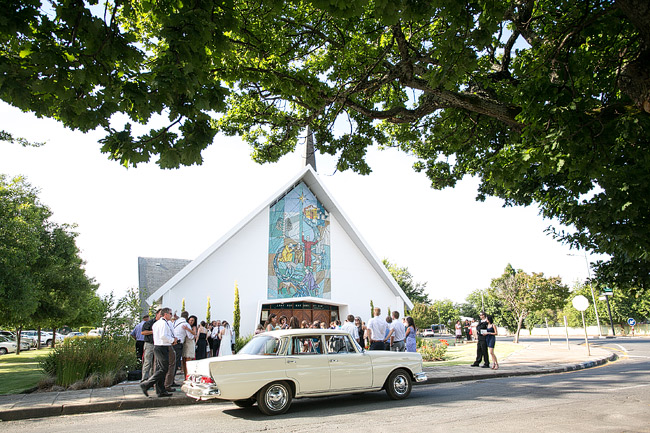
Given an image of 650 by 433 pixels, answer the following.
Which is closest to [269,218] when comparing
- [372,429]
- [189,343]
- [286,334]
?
[189,343]

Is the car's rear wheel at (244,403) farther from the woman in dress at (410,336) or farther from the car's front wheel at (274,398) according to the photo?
the woman in dress at (410,336)

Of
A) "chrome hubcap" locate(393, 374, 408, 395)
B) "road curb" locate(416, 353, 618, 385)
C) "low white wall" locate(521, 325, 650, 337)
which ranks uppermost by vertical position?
"chrome hubcap" locate(393, 374, 408, 395)

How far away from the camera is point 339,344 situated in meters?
8.54

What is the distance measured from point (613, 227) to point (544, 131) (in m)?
2.62

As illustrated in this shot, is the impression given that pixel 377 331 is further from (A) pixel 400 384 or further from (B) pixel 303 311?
(B) pixel 303 311

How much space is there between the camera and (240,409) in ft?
26.4

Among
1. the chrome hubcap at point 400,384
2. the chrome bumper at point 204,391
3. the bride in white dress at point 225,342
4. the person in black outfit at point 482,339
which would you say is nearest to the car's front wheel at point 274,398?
the chrome bumper at point 204,391

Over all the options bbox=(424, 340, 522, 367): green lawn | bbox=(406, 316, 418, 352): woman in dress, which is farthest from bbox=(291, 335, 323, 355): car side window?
bbox=(424, 340, 522, 367): green lawn

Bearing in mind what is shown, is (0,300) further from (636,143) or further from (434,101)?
(636,143)

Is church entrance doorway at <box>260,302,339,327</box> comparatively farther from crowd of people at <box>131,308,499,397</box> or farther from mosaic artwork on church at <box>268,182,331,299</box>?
crowd of people at <box>131,308,499,397</box>

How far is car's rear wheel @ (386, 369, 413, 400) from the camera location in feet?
28.8

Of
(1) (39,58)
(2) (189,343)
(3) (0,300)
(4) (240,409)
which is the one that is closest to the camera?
(1) (39,58)

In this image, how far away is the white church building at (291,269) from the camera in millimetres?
21094

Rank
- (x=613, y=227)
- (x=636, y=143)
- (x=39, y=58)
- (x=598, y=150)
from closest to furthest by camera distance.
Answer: (x=39, y=58)
(x=598, y=150)
(x=636, y=143)
(x=613, y=227)
